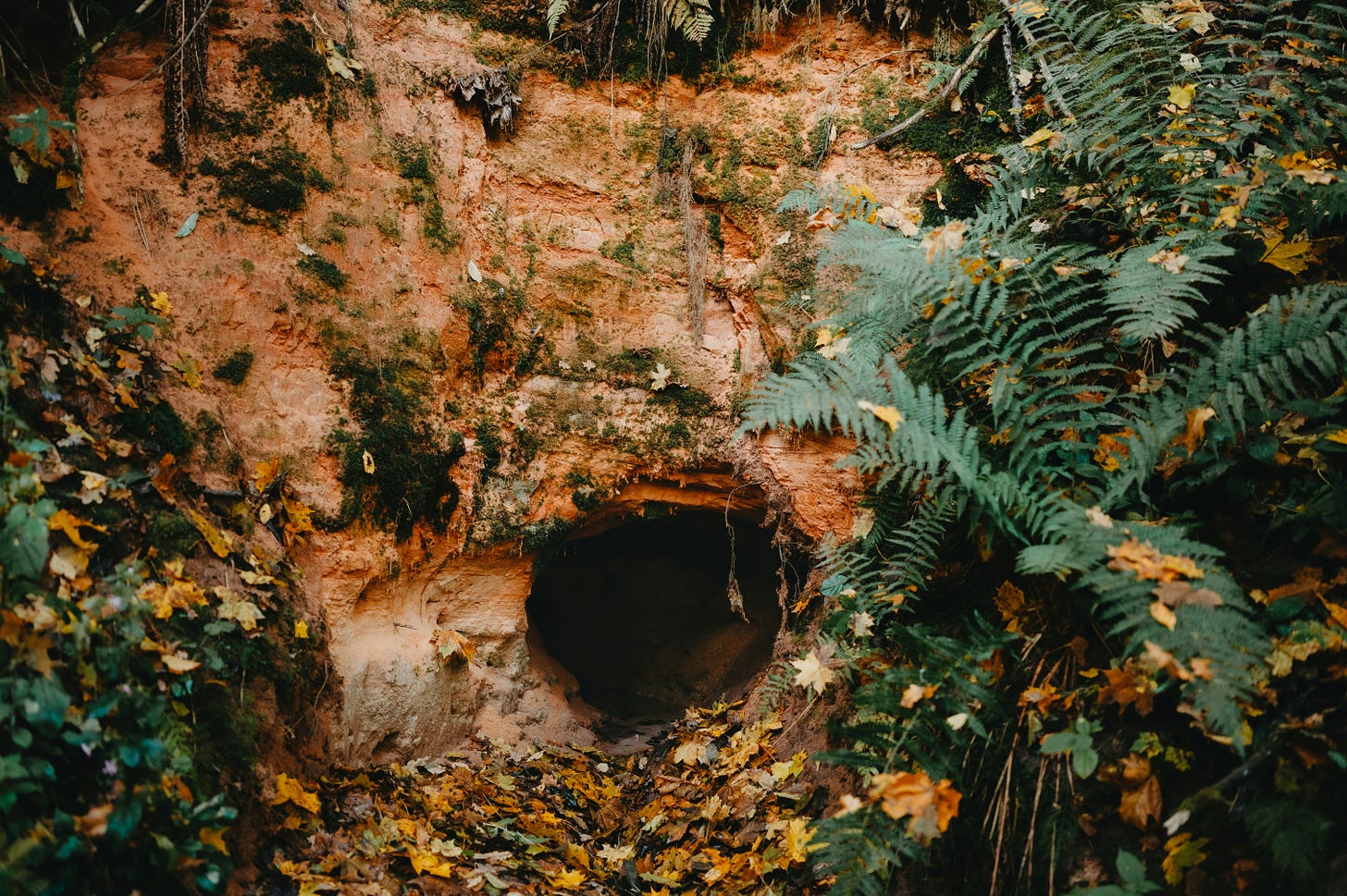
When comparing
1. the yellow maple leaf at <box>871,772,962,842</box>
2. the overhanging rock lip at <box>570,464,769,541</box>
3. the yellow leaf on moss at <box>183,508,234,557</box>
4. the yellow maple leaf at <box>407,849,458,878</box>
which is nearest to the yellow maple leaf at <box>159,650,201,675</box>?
the yellow leaf on moss at <box>183,508,234,557</box>

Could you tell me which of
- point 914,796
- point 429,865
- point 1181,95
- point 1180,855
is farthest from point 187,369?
point 1181,95

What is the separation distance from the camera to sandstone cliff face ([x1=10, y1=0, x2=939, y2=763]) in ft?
12.0

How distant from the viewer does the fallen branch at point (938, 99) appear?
4234 millimetres

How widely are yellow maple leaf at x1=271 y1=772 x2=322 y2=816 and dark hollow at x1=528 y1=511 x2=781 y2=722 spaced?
11.6ft

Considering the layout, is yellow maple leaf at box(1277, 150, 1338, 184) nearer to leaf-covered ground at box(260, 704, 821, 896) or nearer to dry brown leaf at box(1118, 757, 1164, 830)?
dry brown leaf at box(1118, 757, 1164, 830)

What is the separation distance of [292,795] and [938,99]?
5049 mm

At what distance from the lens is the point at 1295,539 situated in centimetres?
233

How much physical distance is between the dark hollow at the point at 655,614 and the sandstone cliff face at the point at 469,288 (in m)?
1.69

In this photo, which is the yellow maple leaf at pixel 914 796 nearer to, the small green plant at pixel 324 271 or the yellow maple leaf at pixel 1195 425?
the yellow maple leaf at pixel 1195 425

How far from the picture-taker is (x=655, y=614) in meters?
7.54

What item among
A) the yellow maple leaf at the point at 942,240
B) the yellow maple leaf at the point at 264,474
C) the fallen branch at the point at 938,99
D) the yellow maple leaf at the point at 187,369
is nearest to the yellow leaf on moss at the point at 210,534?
the yellow maple leaf at the point at 264,474

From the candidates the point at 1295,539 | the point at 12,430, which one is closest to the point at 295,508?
the point at 12,430

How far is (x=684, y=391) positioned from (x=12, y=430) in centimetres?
327

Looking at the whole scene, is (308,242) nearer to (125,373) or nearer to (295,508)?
(125,373)
